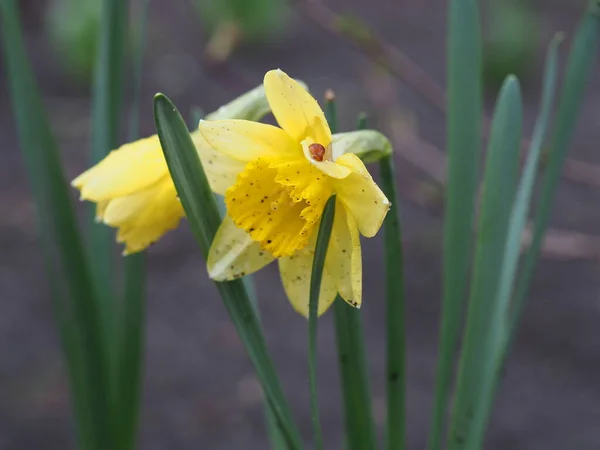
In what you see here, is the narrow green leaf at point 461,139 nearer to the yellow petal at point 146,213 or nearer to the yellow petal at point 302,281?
the yellow petal at point 302,281

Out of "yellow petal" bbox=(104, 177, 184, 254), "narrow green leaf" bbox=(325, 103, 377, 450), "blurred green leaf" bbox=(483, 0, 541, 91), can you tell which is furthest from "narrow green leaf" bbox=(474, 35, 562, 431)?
"blurred green leaf" bbox=(483, 0, 541, 91)

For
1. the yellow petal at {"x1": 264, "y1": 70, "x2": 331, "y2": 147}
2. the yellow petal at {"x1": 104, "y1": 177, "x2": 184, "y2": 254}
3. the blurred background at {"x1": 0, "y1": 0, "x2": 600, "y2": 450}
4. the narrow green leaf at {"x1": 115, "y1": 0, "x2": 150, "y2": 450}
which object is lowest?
the blurred background at {"x1": 0, "y1": 0, "x2": 600, "y2": 450}

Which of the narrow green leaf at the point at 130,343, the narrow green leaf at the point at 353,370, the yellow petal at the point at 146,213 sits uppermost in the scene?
the yellow petal at the point at 146,213

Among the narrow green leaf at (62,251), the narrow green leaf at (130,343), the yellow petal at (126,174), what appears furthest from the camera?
the narrow green leaf at (130,343)

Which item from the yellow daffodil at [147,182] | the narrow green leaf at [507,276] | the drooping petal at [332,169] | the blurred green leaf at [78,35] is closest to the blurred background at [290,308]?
the blurred green leaf at [78,35]

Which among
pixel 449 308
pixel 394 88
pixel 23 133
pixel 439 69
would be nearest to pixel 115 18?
pixel 23 133

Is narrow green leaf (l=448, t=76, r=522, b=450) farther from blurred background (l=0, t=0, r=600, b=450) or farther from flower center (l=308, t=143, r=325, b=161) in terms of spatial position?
blurred background (l=0, t=0, r=600, b=450)

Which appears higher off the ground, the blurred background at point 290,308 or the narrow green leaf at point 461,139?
the narrow green leaf at point 461,139
